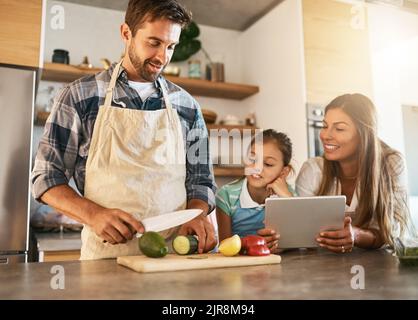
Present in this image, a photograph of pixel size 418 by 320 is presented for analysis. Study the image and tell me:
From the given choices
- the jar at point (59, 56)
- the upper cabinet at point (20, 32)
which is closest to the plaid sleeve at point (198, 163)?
the upper cabinet at point (20, 32)

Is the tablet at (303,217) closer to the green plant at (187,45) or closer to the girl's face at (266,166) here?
the girl's face at (266,166)

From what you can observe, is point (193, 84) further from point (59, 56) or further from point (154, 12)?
point (154, 12)

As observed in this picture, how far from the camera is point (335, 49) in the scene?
8.52 feet

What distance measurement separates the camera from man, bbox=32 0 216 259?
1231 mm

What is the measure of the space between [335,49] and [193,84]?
0.89m

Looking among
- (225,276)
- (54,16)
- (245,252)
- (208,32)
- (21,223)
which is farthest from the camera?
(208,32)

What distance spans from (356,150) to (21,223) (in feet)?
4.83

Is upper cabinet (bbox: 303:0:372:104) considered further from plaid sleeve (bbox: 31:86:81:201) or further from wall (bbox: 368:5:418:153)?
plaid sleeve (bbox: 31:86:81:201)

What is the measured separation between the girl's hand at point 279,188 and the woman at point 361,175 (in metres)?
0.09

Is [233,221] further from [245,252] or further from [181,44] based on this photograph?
[181,44]

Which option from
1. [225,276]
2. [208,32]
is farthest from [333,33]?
[225,276]

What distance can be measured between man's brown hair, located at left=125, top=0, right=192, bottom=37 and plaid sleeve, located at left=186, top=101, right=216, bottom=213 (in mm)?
315

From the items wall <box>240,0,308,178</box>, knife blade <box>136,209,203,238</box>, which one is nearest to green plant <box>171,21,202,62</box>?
wall <box>240,0,308,178</box>

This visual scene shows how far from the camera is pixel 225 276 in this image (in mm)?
851
